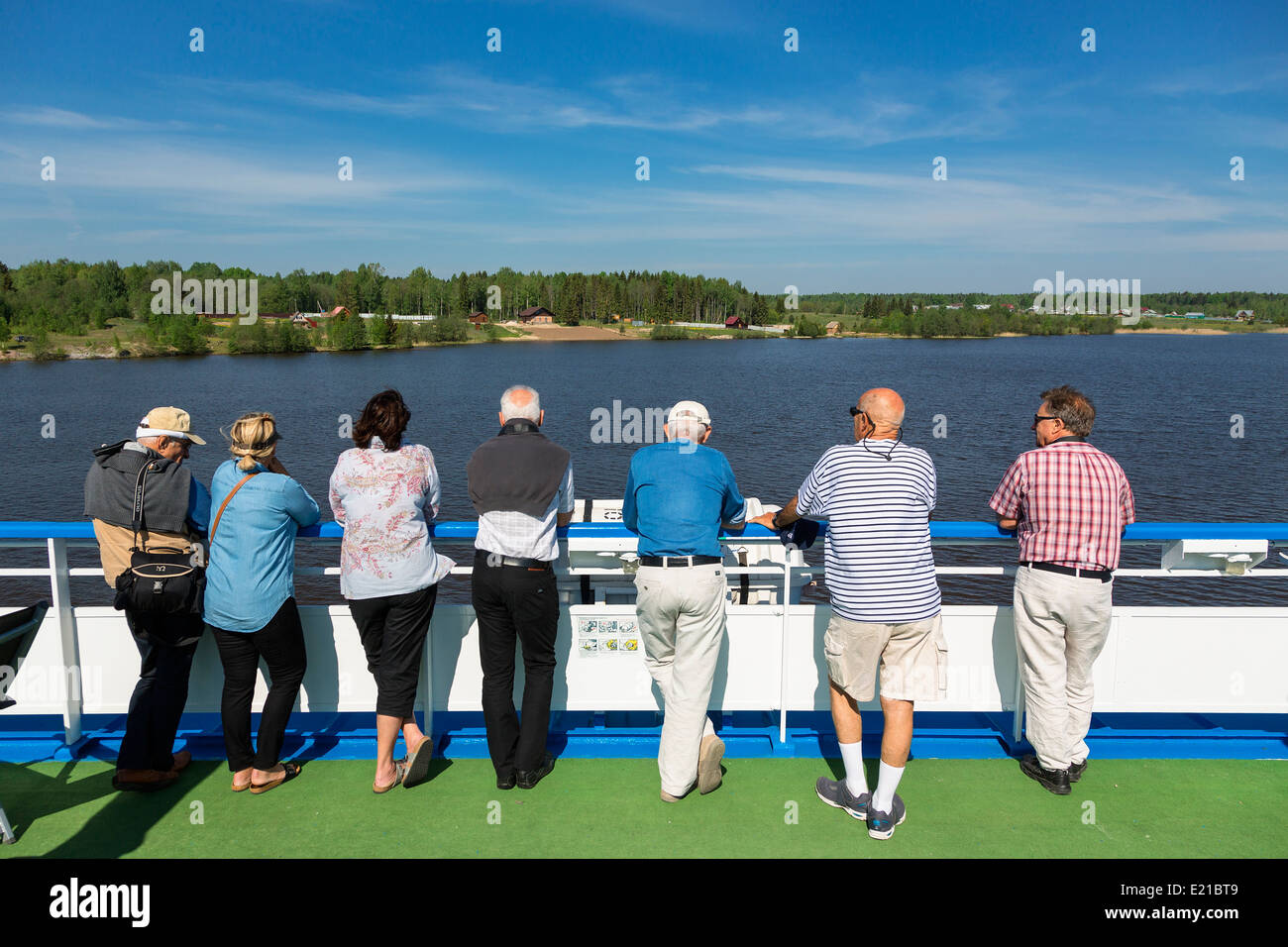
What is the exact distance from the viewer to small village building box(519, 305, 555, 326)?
432 feet

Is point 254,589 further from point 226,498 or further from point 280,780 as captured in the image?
point 280,780

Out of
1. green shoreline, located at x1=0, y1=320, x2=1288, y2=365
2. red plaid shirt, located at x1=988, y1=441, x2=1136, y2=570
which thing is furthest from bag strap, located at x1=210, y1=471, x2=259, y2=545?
green shoreline, located at x1=0, y1=320, x2=1288, y2=365

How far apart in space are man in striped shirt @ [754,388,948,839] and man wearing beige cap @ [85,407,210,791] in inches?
97.6

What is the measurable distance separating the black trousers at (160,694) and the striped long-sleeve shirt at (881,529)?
261cm

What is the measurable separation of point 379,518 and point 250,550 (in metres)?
0.51

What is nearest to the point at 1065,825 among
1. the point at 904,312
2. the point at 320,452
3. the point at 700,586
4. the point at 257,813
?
the point at 700,586

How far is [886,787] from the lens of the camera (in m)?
3.32

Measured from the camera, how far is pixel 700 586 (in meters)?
3.42

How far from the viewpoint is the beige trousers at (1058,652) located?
11.5 feet

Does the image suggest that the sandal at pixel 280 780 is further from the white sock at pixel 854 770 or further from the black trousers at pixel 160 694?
the white sock at pixel 854 770

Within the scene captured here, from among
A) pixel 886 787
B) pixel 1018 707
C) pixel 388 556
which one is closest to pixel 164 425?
pixel 388 556

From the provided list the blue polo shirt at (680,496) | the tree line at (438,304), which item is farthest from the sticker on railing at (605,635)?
the tree line at (438,304)

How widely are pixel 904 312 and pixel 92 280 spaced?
11251 cm
